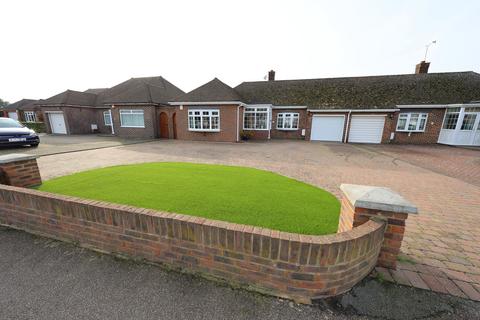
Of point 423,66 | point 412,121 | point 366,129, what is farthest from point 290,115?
point 423,66

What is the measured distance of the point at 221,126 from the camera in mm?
15477

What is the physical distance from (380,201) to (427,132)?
19.0m

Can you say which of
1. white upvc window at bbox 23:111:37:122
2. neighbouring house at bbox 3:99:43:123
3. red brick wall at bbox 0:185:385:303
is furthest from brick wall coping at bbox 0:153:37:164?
white upvc window at bbox 23:111:37:122

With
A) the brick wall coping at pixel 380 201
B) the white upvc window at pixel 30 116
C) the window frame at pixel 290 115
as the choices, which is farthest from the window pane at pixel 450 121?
the white upvc window at pixel 30 116

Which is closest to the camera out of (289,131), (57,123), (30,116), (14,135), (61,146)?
(14,135)

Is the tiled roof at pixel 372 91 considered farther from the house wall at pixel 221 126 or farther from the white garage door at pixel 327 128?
the house wall at pixel 221 126

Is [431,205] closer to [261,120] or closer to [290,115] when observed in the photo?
[261,120]

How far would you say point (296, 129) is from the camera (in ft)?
58.3

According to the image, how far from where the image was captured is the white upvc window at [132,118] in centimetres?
1736

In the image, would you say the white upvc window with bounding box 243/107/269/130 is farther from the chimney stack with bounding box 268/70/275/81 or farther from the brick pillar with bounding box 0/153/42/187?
the brick pillar with bounding box 0/153/42/187

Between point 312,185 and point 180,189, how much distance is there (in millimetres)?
3372

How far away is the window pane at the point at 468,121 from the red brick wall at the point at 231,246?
19136 millimetres

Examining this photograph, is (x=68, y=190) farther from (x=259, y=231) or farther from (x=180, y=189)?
(x=259, y=231)

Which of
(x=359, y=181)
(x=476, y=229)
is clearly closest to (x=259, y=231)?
(x=476, y=229)
